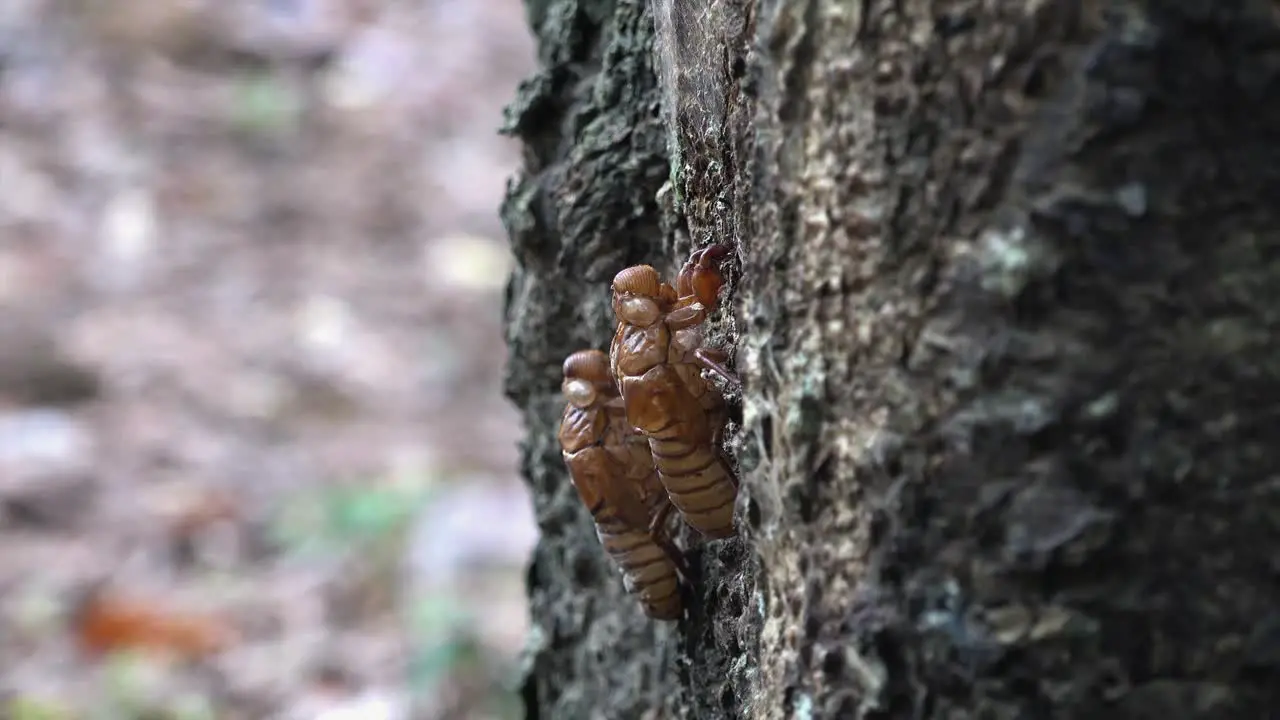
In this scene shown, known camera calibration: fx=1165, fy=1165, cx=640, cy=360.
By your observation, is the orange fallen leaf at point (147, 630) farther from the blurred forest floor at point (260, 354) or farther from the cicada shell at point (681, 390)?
the cicada shell at point (681, 390)

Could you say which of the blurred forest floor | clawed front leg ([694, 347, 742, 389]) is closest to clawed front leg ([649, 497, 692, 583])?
clawed front leg ([694, 347, 742, 389])

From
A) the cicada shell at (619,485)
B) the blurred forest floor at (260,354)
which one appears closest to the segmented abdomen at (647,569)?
the cicada shell at (619,485)

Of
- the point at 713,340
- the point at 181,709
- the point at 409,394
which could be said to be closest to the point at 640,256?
the point at 713,340

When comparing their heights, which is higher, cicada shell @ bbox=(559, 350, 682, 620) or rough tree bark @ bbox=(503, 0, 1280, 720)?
cicada shell @ bbox=(559, 350, 682, 620)

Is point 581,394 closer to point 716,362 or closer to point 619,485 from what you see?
point 619,485

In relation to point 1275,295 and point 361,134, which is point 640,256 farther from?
point 361,134

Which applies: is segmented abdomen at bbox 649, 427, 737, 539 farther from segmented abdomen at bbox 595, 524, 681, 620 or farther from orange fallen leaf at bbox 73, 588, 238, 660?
orange fallen leaf at bbox 73, 588, 238, 660

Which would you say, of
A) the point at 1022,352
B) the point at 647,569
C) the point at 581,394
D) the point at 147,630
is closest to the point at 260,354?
the point at 147,630
